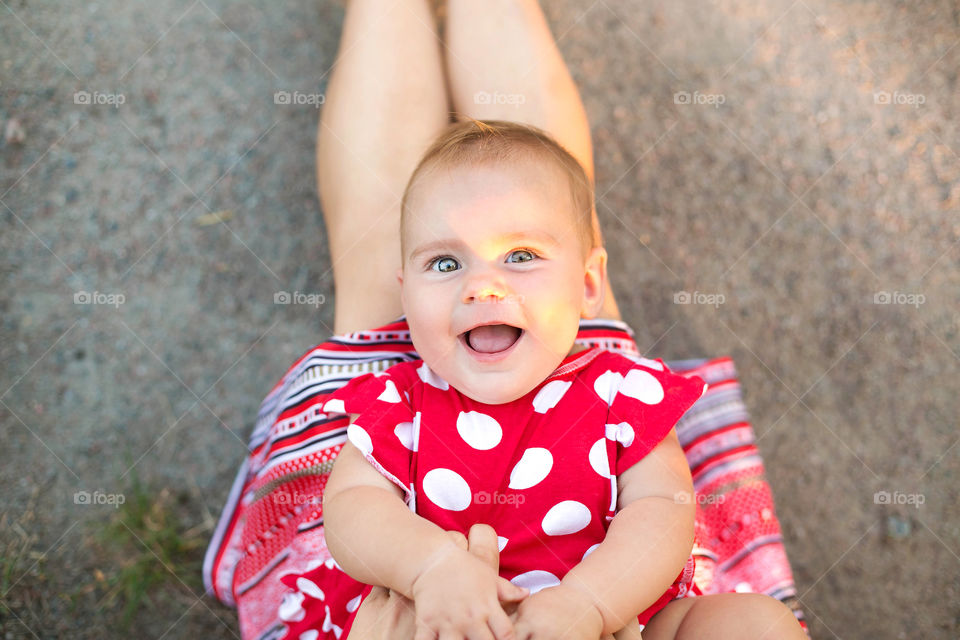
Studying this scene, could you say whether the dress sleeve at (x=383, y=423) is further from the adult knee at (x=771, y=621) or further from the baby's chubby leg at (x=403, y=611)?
the adult knee at (x=771, y=621)

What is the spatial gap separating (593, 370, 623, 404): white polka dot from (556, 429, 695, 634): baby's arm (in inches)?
5.0

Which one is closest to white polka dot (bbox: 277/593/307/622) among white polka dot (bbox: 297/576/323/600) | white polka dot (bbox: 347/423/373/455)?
Answer: white polka dot (bbox: 297/576/323/600)

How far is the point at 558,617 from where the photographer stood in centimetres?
104

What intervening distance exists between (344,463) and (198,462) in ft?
2.79

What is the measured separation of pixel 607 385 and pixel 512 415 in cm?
19

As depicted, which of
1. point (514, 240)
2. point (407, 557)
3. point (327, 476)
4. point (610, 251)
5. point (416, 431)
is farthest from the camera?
point (610, 251)

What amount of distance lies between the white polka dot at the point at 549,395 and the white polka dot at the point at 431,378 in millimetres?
175

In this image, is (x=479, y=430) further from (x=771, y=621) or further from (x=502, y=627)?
(x=771, y=621)

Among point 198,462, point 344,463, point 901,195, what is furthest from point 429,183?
point 901,195

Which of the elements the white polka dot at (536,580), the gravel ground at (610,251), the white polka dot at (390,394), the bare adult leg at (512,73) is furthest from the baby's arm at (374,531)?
the gravel ground at (610,251)

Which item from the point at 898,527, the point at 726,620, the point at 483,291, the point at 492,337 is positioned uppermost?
the point at 483,291

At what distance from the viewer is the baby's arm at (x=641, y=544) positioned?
1103mm

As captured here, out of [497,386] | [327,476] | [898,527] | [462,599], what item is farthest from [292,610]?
[898,527]

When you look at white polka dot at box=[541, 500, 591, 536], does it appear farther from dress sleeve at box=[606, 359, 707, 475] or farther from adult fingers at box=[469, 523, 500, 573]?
adult fingers at box=[469, 523, 500, 573]
